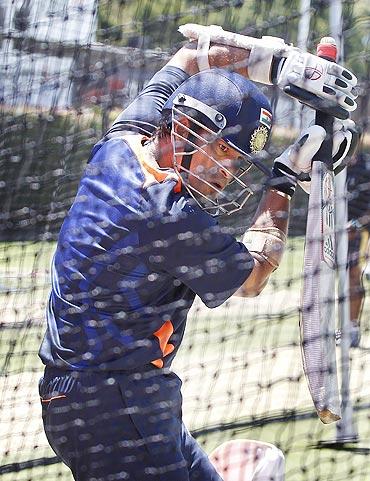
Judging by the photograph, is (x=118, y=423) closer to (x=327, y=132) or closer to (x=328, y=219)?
(x=328, y=219)

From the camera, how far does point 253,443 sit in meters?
3.55

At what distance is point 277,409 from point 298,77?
308cm

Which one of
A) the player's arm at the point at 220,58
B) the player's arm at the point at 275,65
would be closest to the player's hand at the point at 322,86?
the player's arm at the point at 275,65

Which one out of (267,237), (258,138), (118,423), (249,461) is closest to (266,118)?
(258,138)

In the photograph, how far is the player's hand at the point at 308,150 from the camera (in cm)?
314

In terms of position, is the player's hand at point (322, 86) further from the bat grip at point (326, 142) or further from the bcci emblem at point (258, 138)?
the bcci emblem at point (258, 138)

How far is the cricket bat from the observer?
10.4 feet

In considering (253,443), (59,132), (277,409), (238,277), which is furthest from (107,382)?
(59,132)

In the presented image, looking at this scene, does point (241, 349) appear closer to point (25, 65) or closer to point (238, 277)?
point (25, 65)

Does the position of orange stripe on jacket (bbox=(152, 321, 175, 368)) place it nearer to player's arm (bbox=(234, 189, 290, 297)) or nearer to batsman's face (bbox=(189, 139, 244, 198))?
player's arm (bbox=(234, 189, 290, 297))

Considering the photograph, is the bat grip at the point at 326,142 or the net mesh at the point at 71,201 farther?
the net mesh at the point at 71,201

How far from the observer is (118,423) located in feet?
10.1

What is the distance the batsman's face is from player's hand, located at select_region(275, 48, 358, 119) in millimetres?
273

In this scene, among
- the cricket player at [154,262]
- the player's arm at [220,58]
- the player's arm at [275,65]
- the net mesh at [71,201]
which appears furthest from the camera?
the net mesh at [71,201]
